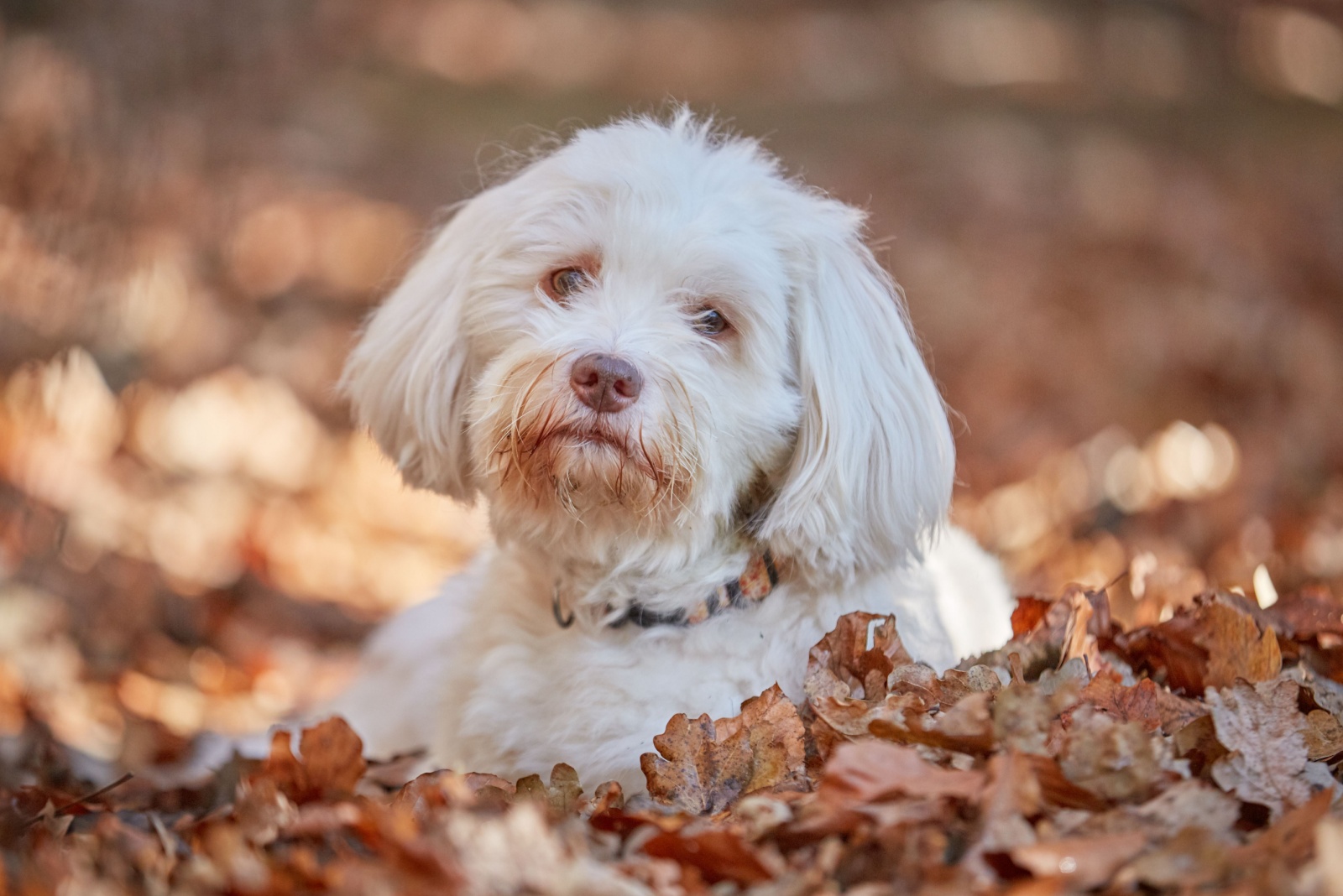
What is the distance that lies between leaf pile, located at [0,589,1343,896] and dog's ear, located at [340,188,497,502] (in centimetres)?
68

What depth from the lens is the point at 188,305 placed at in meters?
5.51

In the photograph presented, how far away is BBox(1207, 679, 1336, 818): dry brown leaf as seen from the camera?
1589 millimetres

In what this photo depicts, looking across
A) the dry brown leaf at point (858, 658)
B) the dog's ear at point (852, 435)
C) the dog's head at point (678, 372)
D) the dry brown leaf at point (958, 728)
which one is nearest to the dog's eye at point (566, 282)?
the dog's head at point (678, 372)

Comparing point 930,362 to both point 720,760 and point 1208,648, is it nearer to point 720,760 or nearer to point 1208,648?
point 1208,648

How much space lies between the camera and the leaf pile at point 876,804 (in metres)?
1.36

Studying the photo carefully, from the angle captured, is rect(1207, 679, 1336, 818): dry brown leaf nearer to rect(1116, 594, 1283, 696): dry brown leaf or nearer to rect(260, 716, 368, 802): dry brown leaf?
rect(1116, 594, 1283, 696): dry brown leaf

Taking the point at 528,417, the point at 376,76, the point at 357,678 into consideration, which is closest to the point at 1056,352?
the point at 357,678

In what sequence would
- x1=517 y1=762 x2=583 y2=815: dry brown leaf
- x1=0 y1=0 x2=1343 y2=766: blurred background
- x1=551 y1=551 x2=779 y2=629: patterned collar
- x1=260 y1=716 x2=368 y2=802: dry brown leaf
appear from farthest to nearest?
x1=0 y1=0 x2=1343 y2=766: blurred background
x1=551 y1=551 x2=779 y2=629: patterned collar
x1=260 y1=716 x2=368 y2=802: dry brown leaf
x1=517 y1=762 x2=583 y2=815: dry brown leaf

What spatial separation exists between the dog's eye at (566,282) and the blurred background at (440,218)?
2.04 ft

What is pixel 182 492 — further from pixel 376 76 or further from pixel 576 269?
pixel 376 76

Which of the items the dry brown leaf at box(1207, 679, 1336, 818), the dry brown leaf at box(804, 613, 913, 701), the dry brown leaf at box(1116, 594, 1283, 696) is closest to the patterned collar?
the dry brown leaf at box(804, 613, 913, 701)

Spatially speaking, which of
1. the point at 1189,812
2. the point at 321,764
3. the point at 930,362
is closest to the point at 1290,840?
the point at 1189,812

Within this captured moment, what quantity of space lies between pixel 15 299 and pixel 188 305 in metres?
2.88

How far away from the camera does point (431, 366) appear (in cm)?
238
